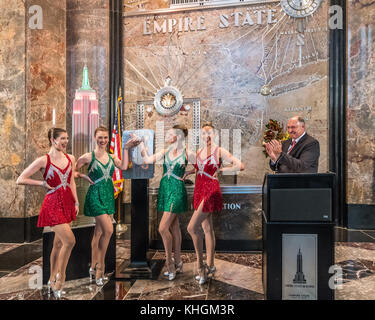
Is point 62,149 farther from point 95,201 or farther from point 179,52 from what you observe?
point 179,52

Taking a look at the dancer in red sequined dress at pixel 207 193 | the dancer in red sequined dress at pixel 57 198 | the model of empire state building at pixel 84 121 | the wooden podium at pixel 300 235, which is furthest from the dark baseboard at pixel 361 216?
the dancer in red sequined dress at pixel 57 198

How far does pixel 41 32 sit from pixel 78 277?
184 inches

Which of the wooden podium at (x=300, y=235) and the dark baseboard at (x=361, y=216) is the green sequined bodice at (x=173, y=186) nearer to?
the wooden podium at (x=300, y=235)

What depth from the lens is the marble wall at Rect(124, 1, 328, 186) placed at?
623 centimetres

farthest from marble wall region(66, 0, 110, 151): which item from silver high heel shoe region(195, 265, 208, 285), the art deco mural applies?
silver high heel shoe region(195, 265, 208, 285)

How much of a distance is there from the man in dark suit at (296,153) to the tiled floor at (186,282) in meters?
1.37

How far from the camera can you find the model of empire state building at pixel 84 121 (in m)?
3.81

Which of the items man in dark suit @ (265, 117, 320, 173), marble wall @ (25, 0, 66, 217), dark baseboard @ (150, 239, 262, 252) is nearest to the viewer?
man in dark suit @ (265, 117, 320, 173)

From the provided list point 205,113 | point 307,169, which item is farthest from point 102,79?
point 307,169

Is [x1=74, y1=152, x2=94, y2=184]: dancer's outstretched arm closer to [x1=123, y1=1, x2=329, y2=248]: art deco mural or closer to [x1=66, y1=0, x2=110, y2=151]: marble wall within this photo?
[x1=123, y1=1, x2=329, y2=248]: art deco mural

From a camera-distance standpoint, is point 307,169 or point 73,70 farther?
point 73,70

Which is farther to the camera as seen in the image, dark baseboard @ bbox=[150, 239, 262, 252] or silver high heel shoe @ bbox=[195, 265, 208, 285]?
dark baseboard @ bbox=[150, 239, 262, 252]

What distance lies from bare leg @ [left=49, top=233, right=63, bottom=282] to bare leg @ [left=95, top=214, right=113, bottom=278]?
0.47 m

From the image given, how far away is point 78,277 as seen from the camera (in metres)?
3.49
